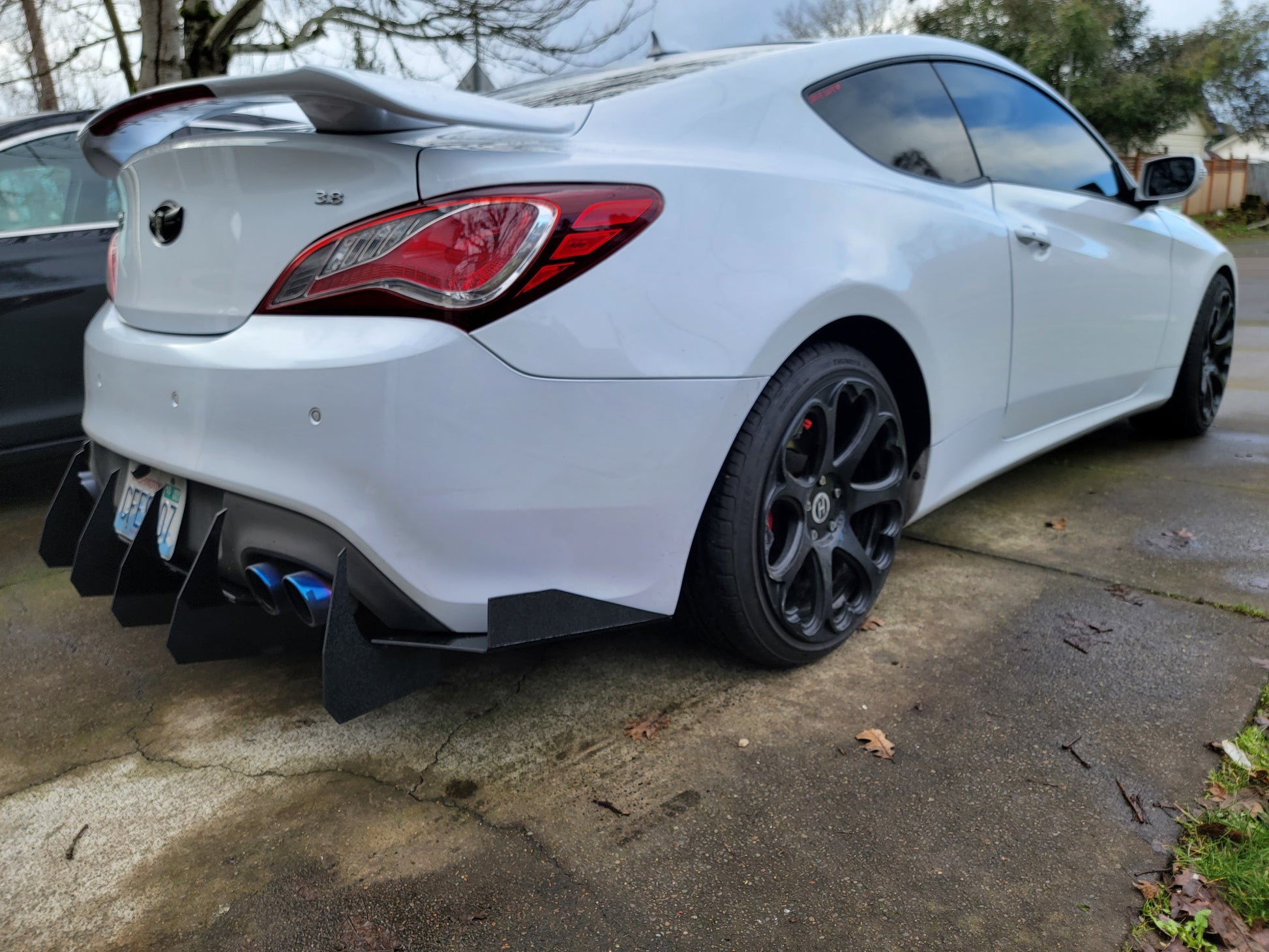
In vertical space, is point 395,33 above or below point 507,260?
above

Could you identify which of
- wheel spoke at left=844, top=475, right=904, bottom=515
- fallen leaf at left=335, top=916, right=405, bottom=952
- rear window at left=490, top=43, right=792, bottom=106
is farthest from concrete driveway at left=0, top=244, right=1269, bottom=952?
rear window at left=490, top=43, right=792, bottom=106

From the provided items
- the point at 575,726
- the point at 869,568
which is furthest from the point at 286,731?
the point at 869,568

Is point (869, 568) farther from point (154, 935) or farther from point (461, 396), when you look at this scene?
point (154, 935)

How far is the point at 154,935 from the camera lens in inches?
61.9

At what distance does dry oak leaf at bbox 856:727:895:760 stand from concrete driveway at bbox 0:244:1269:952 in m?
0.02

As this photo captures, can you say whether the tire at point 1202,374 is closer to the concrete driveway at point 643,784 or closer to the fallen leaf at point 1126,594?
the concrete driveway at point 643,784

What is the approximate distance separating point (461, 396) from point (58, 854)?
3.71ft

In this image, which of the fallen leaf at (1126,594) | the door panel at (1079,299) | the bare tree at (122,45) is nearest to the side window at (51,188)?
the door panel at (1079,299)

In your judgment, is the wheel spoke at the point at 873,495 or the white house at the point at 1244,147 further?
the white house at the point at 1244,147

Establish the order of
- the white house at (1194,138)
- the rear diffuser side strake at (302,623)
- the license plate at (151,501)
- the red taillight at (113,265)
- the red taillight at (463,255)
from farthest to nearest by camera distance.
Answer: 1. the white house at (1194,138)
2. the red taillight at (113,265)
3. the license plate at (151,501)
4. the rear diffuser side strake at (302,623)
5. the red taillight at (463,255)

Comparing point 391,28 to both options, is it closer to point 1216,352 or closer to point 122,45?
point 122,45

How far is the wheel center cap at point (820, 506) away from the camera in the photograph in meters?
2.28

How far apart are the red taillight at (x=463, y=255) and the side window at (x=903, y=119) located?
882mm

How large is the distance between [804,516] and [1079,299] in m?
1.55
